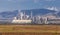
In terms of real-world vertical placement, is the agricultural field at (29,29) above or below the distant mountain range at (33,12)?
below

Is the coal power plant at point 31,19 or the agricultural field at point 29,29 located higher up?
the coal power plant at point 31,19

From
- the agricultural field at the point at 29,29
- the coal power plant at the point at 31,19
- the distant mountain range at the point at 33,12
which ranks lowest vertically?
the agricultural field at the point at 29,29

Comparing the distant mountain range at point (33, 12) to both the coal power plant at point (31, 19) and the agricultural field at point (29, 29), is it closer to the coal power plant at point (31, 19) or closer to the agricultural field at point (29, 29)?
the coal power plant at point (31, 19)

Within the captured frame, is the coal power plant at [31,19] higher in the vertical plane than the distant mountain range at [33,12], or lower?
lower

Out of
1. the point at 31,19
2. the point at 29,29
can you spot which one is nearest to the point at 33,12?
the point at 31,19

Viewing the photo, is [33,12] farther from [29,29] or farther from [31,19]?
[29,29]

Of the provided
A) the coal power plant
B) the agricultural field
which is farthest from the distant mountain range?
the agricultural field

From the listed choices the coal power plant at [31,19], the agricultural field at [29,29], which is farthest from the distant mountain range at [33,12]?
the agricultural field at [29,29]

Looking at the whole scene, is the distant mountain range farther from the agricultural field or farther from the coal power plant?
the agricultural field
